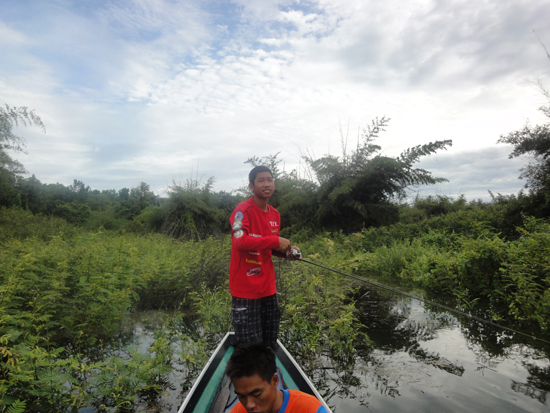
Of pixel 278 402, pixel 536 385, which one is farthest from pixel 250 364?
pixel 536 385

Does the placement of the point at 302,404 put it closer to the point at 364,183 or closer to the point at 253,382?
the point at 253,382

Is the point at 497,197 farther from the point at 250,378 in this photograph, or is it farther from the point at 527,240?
the point at 250,378

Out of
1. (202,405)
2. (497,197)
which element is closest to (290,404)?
(202,405)

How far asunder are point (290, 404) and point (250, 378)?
0.82 feet

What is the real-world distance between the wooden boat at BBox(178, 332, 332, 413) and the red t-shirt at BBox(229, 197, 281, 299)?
635 mm

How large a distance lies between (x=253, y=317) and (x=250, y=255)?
513 mm

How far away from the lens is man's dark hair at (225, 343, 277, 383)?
1.46m

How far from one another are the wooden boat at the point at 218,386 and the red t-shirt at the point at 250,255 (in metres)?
0.64

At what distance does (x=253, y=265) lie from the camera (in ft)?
8.73

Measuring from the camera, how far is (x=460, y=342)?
4.60 m

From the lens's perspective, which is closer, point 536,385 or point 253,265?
point 253,265

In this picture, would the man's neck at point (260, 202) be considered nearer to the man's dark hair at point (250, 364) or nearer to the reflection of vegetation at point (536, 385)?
the man's dark hair at point (250, 364)

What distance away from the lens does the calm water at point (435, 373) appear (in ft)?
10.3

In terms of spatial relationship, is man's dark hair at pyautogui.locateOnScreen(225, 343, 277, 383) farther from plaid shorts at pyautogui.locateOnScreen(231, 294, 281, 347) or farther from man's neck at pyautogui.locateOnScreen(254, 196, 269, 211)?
man's neck at pyautogui.locateOnScreen(254, 196, 269, 211)
